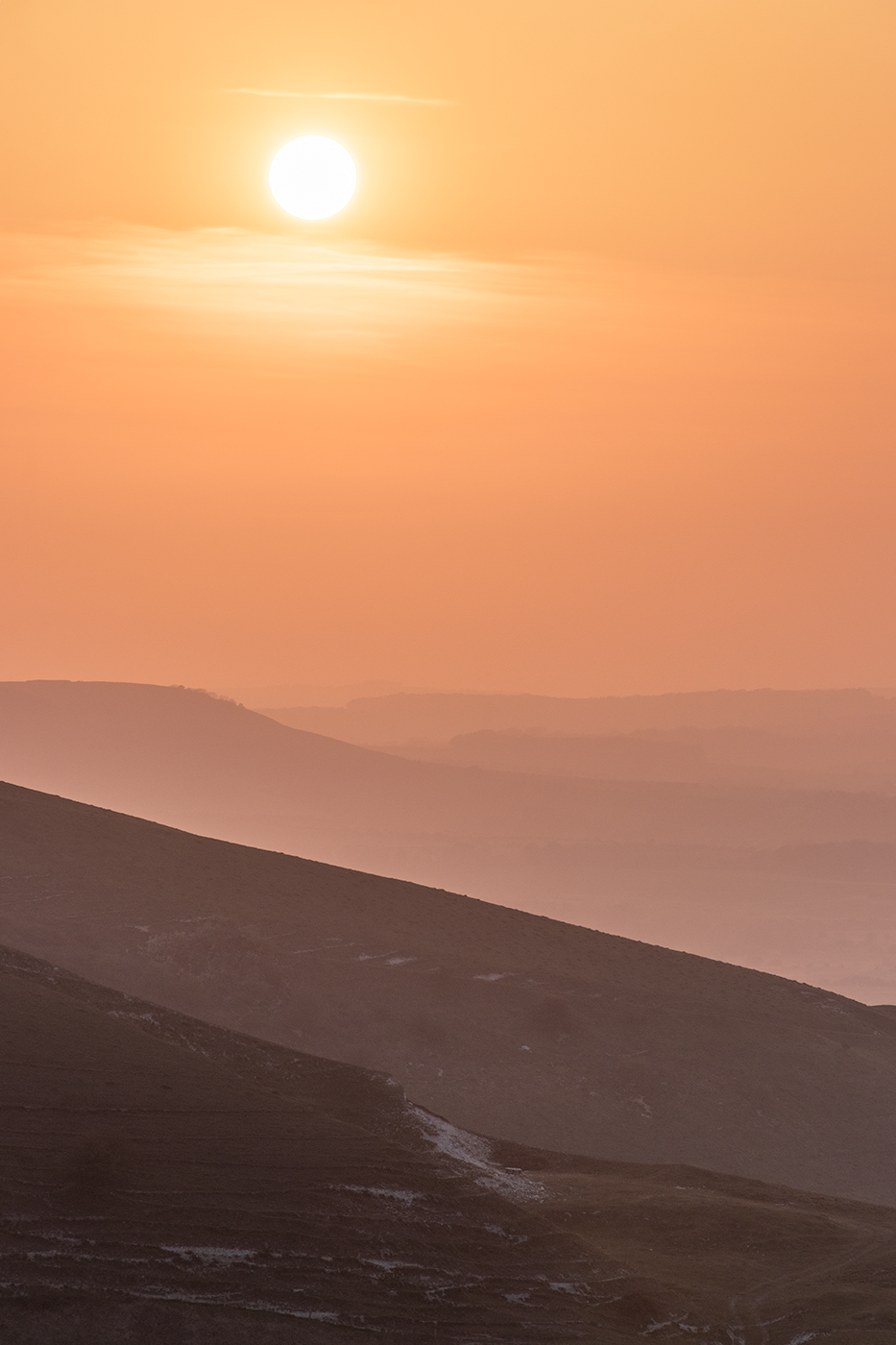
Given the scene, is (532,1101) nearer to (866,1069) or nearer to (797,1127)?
(797,1127)

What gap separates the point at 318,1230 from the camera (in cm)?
4031

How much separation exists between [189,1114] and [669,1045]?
45175 mm

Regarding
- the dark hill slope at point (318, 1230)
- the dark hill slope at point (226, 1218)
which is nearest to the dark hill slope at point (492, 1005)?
the dark hill slope at point (318, 1230)

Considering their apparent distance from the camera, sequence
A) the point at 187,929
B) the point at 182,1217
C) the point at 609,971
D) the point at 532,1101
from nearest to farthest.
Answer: the point at 182,1217
the point at 532,1101
the point at 187,929
the point at 609,971

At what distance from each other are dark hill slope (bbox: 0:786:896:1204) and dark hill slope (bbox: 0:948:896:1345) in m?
18.1

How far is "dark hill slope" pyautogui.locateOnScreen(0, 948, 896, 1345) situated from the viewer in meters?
35.6

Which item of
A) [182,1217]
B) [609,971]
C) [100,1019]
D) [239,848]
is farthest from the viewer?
[239,848]

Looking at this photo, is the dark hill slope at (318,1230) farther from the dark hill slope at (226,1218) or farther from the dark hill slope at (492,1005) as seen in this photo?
the dark hill slope at (492,1005)

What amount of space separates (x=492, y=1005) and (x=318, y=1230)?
46.4 m

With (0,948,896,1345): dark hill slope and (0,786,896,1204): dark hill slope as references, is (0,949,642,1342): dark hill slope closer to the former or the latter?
(0,948,896,1345): dark hill slope

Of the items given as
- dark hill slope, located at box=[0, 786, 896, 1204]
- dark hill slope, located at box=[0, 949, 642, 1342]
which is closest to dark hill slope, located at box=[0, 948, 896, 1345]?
dark hill slope, located at box=[0, 949, 642, 1342]

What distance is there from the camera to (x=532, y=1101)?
251ft

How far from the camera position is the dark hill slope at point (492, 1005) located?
76.4 meters

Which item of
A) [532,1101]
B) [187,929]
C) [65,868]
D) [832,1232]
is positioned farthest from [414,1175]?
[65,868]
